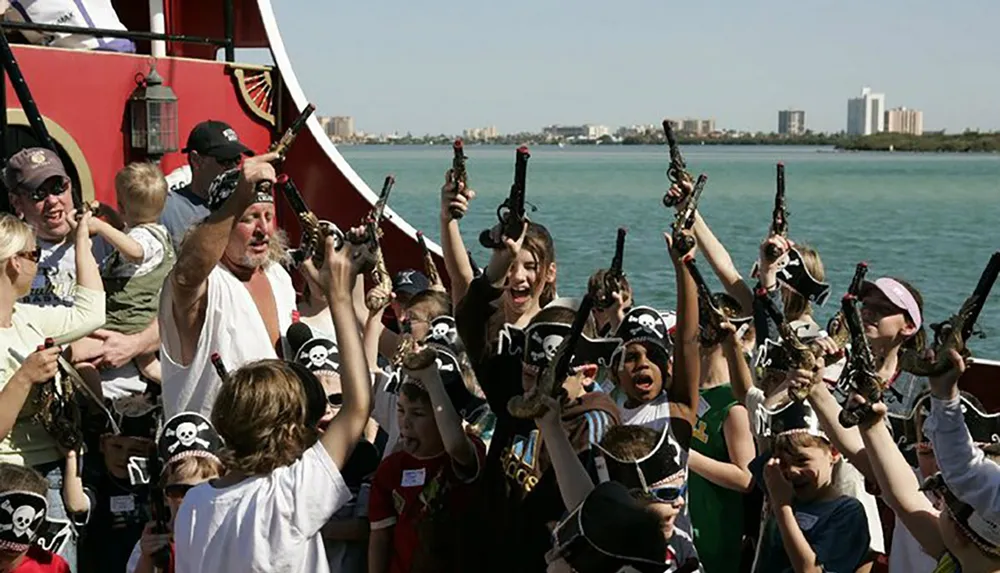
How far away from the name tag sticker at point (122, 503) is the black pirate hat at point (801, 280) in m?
2.70

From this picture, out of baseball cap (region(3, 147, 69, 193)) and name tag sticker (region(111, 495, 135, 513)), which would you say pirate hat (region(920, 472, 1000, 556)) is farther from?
baseball cap (region(3, 147, 69, 193))

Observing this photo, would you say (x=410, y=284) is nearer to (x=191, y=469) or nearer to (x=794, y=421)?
(x=191, y=469)

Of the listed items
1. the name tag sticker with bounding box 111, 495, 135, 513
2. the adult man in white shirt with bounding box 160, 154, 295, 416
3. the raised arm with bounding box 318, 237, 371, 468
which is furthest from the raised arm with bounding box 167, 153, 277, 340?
the name tag sticker with bounding box 111, 495, 135, 513

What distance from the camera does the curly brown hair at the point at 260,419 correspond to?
358 centimetres

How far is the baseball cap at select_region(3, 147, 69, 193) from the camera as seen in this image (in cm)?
548

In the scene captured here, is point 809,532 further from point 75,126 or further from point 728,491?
point 75,126

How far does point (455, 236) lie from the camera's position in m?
5.13

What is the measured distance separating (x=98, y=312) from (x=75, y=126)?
2762mm

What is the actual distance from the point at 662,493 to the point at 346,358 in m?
0.98

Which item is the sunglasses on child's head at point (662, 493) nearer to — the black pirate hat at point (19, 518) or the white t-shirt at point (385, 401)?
the white t-shirt at point (385, 401)

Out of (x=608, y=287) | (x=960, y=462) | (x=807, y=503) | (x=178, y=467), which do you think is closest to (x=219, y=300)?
(x=178, y=467)

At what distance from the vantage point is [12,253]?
15.3 ft

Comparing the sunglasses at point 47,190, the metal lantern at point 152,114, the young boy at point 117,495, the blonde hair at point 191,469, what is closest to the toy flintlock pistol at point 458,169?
the blonde hair at point 191,469

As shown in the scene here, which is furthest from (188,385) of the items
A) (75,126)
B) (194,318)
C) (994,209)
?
(994,209)
